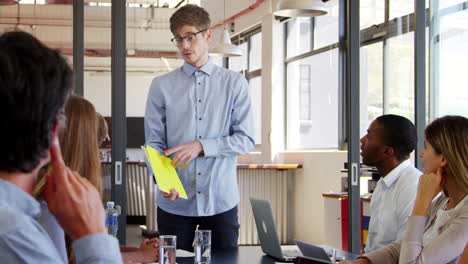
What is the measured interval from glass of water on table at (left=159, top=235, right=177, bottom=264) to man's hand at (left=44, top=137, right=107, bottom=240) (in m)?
1.23

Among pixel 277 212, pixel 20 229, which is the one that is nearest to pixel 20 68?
pixel 20 229

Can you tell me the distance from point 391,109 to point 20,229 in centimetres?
504

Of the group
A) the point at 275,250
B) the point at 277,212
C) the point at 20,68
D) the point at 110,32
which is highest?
the point at 110,32

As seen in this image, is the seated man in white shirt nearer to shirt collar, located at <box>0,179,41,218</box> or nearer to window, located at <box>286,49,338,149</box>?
shirt collar, located at <box>0,179,41,218</box>

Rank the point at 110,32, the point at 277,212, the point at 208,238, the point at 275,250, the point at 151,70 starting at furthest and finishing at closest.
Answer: the point at 151,70, the point at 277,212, the point at 110,32, the point at 275,250, the point at 208,238

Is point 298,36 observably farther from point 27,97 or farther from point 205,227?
point 27,97

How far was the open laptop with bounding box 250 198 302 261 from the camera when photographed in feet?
8.54

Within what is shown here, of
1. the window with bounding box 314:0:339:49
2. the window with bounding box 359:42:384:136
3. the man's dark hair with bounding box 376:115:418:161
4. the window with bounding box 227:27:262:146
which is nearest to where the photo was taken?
the man's dark hair with bounding box 376:115:418:161

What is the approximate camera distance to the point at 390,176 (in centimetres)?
282

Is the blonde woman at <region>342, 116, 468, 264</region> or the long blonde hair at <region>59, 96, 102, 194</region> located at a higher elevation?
the long blonde hair at <region>59, 96, 102, 194</region>

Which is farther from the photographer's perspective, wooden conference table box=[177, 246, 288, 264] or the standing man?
the standing man

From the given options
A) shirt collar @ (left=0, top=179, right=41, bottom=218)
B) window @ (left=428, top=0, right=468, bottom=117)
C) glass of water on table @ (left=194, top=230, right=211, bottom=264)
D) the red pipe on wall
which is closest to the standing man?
glass of water on table @ (left=194, top=230, right=211, bottom=264)

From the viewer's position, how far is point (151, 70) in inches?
603

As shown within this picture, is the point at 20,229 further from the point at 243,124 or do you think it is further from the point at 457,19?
the point at 457,19
